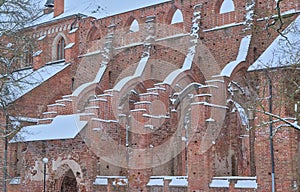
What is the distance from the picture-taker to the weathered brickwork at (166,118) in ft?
53.8

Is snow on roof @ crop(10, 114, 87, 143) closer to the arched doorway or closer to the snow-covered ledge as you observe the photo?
the arched doorway

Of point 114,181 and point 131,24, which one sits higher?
point 131,24

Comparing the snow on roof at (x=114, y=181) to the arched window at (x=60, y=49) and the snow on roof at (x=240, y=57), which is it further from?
the arched window at (x=60, y=49)

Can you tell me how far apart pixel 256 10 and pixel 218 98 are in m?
4.43

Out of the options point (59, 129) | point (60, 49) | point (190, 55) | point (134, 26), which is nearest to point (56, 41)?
point (60, 49)

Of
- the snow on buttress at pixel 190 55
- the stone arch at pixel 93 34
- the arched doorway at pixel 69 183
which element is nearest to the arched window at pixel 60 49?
the stone arch at pixel 93 34

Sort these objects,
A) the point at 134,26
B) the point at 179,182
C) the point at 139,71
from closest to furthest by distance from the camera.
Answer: the point at 179,182
the point at 139,71
the point at 134,26

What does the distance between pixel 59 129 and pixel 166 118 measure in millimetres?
4416

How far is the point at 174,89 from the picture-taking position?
19.6m

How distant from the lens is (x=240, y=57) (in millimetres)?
18781

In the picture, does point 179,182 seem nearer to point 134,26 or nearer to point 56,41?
point 134,26

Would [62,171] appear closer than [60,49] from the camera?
Yes

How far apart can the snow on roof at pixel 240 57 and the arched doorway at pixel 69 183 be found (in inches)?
291

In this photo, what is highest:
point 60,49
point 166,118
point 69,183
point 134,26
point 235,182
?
point 134,26
